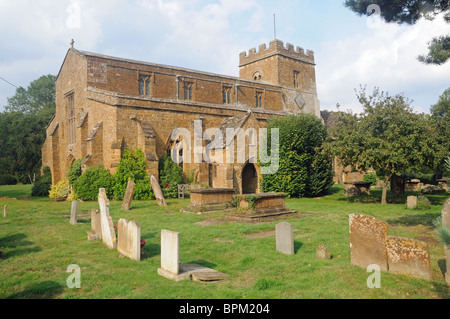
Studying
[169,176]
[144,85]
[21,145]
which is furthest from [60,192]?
[21,145]

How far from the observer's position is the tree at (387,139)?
54.9 ft

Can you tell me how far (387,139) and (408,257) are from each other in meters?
12.3

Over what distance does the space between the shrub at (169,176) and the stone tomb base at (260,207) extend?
8.77 meters

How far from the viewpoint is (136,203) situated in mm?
18922

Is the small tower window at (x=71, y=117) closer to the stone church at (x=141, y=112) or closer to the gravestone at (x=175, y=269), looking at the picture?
the stone church at (x=141, y=112)

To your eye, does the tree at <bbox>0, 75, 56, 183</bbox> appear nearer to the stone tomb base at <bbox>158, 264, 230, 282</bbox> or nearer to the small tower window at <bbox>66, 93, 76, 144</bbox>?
the small tower window at <bbox>66, 93, 76, 144</bbox>

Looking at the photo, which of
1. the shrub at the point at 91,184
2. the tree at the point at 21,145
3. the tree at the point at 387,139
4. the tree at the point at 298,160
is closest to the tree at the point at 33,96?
the tree at the point at 21,145

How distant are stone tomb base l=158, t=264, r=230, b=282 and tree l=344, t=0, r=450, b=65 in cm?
810

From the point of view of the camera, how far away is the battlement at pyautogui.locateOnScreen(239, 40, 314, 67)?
37.6 m

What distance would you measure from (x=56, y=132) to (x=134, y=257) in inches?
979

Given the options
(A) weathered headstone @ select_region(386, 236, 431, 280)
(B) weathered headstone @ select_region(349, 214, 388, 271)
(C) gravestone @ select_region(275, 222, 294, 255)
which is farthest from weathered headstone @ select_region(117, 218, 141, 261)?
(A) weathered headstone @ select_region(386, 236, 431, 280)

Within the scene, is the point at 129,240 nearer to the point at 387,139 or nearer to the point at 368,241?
the point at 368,241

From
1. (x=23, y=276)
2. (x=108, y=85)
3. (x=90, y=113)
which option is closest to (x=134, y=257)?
(x=23, y=276)

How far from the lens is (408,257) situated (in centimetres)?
627
